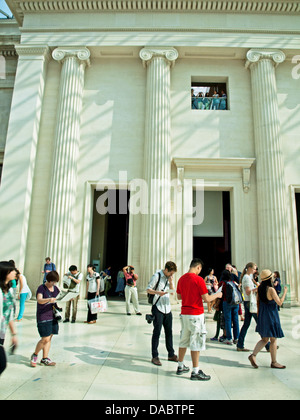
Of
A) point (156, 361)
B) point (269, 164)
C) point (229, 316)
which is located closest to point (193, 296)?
point (156, 361)

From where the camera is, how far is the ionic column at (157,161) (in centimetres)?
1223

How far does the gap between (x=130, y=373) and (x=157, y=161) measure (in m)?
9.62

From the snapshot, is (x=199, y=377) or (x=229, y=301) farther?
(x=229, y=301)

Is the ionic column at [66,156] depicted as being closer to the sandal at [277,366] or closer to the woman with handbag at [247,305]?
the woman with handbag at [247,305]

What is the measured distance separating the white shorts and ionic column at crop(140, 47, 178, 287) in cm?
763

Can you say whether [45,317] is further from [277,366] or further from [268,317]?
[277,366]

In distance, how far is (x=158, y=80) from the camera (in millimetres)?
13672

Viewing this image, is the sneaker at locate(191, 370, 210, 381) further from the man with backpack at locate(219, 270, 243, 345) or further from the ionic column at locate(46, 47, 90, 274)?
the ionic column at locate(46, 47, 90, 274)

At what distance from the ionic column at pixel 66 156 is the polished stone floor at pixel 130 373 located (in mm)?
5668

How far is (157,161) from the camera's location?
12930mm

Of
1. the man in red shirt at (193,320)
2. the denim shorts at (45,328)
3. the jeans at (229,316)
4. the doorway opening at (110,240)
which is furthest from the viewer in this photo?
the doorway opening at (110,240)

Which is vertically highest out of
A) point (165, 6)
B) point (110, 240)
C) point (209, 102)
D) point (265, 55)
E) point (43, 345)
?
point (165, 6)

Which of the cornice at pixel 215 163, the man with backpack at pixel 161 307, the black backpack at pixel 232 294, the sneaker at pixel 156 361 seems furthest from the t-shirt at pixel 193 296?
the cornice at pixel 215 163

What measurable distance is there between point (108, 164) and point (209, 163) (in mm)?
4542
